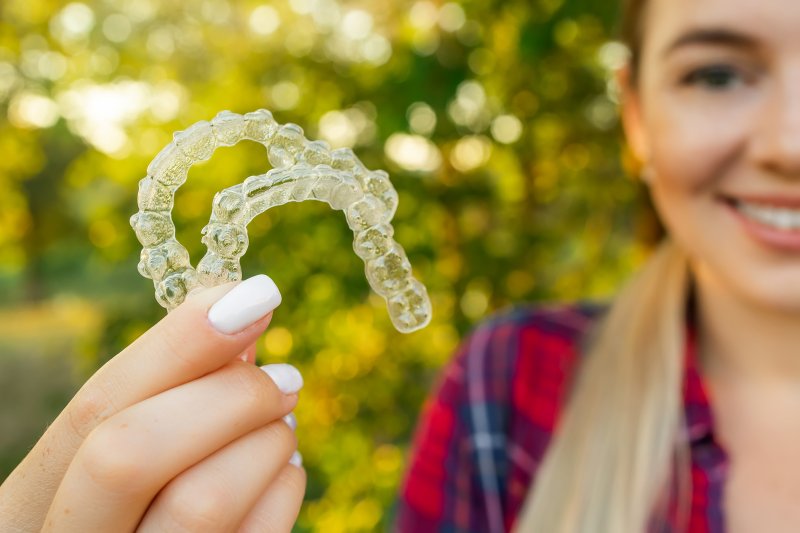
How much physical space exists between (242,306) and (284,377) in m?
0.13

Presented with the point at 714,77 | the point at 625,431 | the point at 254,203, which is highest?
the point at 714,77

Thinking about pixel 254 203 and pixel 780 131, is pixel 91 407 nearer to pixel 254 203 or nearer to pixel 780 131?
pixel 254 203

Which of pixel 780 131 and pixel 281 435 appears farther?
pixel 780 131

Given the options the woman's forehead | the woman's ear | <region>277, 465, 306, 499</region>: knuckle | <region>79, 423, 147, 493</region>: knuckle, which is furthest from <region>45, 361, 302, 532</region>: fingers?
the woman's ear

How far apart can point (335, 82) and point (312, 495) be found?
56.5 inches

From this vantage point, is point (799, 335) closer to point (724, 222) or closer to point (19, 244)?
point (724, 222)

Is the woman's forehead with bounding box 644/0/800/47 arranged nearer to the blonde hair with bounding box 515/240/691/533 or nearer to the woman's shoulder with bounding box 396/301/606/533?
the blonde hair with bounding box 515/240/691/533

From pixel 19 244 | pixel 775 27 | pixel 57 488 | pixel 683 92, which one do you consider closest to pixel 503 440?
pixel 683 92

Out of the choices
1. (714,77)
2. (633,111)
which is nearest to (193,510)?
(714,77)

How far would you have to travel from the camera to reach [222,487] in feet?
2.53

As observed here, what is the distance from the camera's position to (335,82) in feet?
7.29

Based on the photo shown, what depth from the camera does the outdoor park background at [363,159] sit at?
2.14m

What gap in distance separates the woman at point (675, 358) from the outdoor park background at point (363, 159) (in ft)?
1.40

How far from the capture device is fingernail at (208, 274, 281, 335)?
0.77 meters
